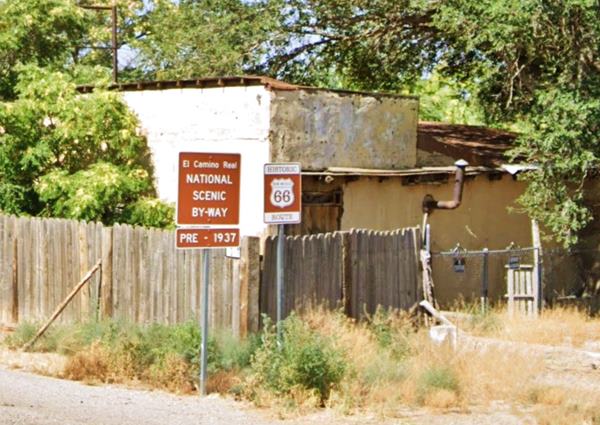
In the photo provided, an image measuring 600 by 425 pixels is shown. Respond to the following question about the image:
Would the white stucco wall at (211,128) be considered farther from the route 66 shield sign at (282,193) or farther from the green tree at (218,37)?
the route 66 shield sign at (282,193)

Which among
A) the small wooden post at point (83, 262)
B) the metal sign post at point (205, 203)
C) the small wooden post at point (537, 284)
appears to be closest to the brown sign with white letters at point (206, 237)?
the metal sign post at point (205, 203)

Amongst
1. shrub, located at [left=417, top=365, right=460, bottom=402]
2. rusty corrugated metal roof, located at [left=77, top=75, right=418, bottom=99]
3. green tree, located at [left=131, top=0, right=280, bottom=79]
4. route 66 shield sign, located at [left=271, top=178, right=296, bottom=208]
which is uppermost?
green tree, located at [left=131, top=0, right=280, bottom=79]

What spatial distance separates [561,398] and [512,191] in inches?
450

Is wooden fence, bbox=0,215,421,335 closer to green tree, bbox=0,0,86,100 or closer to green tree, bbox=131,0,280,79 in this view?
green tree, bbox=0,0,86,100

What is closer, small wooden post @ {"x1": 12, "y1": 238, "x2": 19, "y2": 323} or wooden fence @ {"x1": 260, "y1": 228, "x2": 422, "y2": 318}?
wooden fence @ {"x1": 260, "y1": 228, "x2": 422, "y2": 318}

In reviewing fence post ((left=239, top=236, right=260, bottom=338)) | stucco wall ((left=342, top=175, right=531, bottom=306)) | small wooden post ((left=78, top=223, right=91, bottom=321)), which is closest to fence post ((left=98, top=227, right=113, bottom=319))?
small wooden post ((left=78, top=223, right=91, bottom=321))

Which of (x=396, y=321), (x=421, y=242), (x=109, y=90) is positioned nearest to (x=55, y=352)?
(x=396, y=321)

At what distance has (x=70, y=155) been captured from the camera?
22875 millimetres

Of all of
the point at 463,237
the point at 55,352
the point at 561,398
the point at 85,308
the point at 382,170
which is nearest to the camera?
the point at 561,398

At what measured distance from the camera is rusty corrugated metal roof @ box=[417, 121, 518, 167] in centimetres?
2512

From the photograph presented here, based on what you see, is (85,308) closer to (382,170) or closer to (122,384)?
(122,384)

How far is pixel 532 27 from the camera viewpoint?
21.4 metres

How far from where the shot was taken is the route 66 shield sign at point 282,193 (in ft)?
48.6

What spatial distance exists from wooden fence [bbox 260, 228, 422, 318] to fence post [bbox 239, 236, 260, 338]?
195mm
